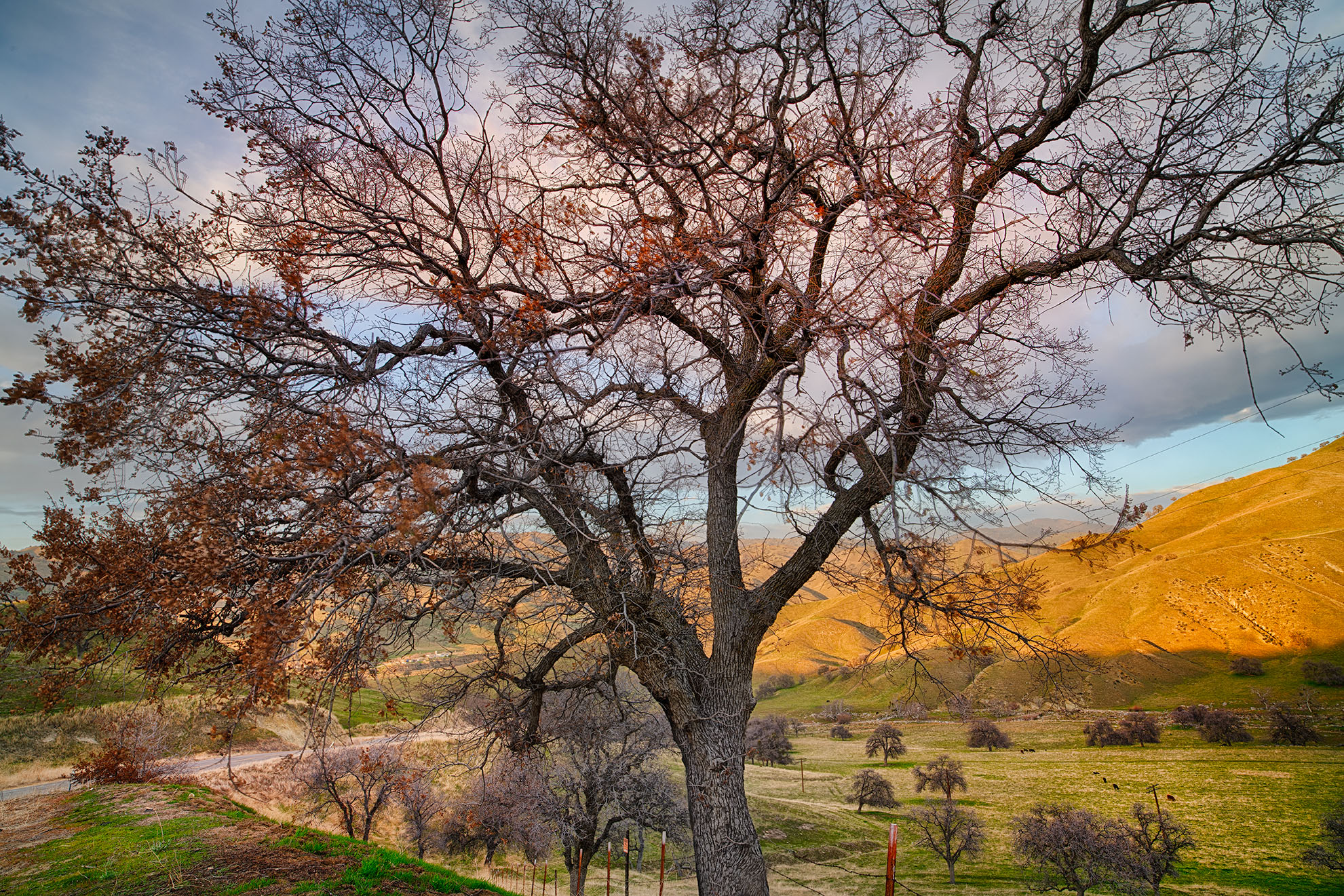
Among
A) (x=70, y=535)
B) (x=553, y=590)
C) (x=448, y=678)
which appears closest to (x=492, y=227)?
(x=553, y=590)

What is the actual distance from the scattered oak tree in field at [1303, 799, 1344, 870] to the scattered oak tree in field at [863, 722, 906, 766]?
28516 millimetres

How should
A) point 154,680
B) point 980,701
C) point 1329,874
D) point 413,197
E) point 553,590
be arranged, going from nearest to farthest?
point 154,680, point 553,590, point 413,197, point 1329,874, point 980,701

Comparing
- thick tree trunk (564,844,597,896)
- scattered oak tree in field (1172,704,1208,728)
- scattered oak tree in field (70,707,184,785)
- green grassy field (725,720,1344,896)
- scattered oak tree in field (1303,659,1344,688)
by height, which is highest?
scattered oak tree in field (70,707,184,785)

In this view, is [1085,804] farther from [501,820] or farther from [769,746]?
[501,820]

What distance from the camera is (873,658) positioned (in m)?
6.89

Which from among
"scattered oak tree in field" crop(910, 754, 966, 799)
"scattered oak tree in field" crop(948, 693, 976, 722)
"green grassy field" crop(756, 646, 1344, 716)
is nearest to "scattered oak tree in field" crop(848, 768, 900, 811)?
"scattered oak tree in field" crop(910, 754, 966, 799)

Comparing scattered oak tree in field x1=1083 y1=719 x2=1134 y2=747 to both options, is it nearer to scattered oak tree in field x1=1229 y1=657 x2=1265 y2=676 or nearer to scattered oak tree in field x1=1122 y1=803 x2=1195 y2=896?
scattered oak tree in field x1=1229 y1=657 x2=1265 y2=676

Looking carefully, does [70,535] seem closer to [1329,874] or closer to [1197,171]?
[1197,171]

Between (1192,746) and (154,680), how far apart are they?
65.6 m

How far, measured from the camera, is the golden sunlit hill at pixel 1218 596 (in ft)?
191

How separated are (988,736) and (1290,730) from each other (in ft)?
67.4

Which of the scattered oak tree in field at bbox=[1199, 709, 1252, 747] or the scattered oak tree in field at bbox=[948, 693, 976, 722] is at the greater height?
the scattered oak tree in field at bbox=[948, 693, 976, 722]

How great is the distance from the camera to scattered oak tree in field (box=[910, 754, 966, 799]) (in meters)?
38.0

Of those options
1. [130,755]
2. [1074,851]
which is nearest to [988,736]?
[1074,851]
